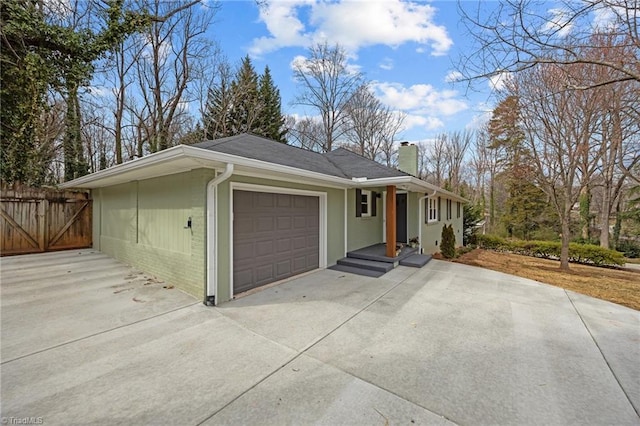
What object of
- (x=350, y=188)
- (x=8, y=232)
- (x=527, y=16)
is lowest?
(x=8, y=232)

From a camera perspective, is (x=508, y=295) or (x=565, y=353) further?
(x=508, y=295)

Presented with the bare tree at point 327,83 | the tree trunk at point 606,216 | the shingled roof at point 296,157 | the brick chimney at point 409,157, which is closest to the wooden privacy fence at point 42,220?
the shingled roof at point 296,157

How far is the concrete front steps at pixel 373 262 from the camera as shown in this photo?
6.75m

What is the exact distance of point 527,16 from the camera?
144 inches

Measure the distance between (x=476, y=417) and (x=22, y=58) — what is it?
393 inches

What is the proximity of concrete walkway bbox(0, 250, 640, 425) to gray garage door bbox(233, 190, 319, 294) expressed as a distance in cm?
60

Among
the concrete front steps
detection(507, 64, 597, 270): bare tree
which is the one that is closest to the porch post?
the concrete front steps

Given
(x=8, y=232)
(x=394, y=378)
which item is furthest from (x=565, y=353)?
(x=8, y=232)

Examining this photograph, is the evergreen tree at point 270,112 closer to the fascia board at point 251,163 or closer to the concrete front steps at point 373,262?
the concrete front steps at point 373,262

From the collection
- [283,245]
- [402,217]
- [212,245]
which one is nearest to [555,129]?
[402,217]

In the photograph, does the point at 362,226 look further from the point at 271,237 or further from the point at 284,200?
the point at 271,237

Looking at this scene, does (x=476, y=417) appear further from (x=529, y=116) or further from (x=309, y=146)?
(x=309, y=146)

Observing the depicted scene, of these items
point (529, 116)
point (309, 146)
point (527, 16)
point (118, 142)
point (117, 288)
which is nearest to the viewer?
point (527, 16)

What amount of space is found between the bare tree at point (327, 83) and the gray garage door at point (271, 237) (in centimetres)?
1354
